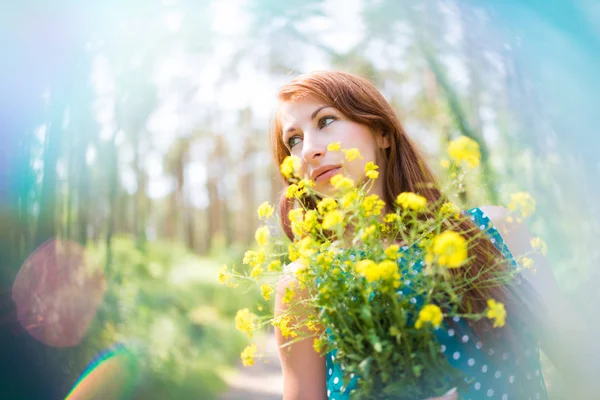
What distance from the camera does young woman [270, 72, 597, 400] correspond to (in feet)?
3.21

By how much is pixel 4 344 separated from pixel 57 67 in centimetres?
121

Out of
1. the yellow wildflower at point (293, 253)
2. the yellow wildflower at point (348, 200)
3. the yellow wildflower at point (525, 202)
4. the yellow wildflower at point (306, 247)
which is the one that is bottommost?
the yellow wildflower at point (293, 253)

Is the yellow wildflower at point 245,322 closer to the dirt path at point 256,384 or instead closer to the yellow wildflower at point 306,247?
the yellow wildflower at point 306,247

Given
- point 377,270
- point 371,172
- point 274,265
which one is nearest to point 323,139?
point 371,172

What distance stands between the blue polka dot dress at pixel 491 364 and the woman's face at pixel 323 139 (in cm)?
36

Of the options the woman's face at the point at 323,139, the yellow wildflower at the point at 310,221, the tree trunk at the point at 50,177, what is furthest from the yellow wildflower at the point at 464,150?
the tree trunk at the point at 50,177

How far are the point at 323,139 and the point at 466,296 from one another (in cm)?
49

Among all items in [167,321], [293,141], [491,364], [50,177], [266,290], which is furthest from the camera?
[167,321]

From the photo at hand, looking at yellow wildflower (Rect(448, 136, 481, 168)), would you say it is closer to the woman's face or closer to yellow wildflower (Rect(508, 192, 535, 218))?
yellow wildflower (Rect(508, 192, 535, 218))

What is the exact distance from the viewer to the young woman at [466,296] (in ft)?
3.21

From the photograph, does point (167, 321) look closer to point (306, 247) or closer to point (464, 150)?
point (306, 247)

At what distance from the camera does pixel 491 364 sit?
3.27 feet

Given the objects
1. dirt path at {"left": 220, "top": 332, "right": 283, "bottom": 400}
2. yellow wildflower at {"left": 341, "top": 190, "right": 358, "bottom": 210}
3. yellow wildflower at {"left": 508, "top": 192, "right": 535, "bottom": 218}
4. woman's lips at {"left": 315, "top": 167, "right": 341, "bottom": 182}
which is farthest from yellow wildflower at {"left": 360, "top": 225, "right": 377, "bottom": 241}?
dirt path at {"left": 220, "top": 332, "right": 283, "bottom": 400}

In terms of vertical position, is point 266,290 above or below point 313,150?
below
